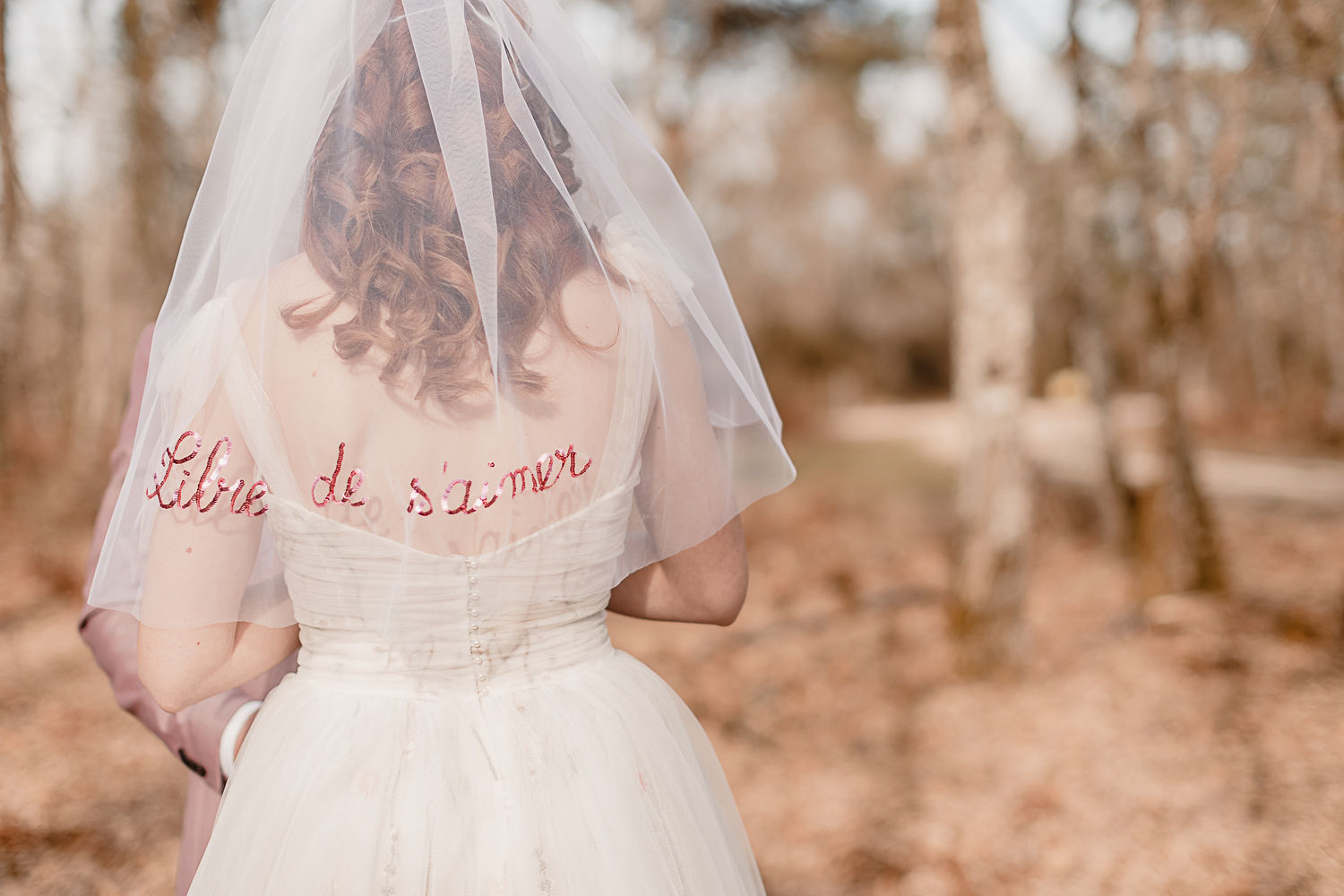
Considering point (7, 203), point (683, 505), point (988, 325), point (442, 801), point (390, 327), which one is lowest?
point (442, 801)

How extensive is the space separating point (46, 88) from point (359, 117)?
9091 millimetres

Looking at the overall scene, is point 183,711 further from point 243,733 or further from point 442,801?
point 442,801

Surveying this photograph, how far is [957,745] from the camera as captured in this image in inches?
187

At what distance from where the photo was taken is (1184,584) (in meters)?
5.89

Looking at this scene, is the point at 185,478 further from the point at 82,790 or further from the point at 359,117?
the point at 82,790

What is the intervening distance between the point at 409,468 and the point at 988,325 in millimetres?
4246

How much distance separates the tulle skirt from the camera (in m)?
1.33

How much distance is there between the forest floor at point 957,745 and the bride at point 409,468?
2.65 meters

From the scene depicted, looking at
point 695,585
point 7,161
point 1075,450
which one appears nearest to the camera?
point 695,585

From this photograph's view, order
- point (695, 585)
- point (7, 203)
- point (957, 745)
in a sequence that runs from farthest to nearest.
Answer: point (957, 745) → point (7, 203) → point (695, 585)

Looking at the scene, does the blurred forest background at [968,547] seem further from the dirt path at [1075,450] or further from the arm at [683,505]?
the arm at [683,505]

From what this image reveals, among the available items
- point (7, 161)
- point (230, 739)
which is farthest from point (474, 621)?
point (7, 161)

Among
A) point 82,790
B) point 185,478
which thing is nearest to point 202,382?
point 185,478

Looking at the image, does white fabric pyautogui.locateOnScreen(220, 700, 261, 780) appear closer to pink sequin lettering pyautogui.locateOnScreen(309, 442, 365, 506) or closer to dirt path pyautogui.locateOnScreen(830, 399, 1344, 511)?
pink sequin lettering pyautogui.locateOnScreen(309, 442, 365, 506)
